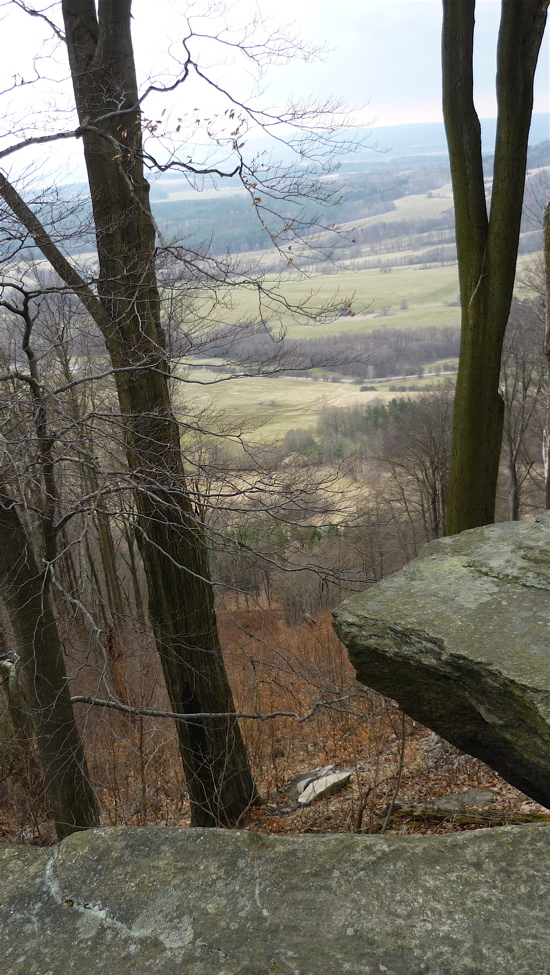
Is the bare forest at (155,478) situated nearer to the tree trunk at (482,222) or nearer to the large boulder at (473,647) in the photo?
the tree trunk at (482,222)

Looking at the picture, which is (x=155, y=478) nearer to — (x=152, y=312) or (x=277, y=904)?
(x=152, y=312)

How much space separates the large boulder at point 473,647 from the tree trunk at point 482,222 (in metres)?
2.27

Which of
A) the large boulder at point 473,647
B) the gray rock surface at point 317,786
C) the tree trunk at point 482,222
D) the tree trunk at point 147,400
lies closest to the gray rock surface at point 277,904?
the large boulder at point 473,647

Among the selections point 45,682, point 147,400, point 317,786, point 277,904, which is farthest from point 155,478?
point 277,904

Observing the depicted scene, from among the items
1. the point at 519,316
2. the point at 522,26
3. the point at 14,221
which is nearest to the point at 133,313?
the point at 14,221

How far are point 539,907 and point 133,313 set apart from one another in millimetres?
5611

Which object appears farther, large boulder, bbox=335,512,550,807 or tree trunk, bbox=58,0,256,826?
tree trunk, bbox=58,0,256,826

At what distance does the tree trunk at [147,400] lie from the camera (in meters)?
5.82

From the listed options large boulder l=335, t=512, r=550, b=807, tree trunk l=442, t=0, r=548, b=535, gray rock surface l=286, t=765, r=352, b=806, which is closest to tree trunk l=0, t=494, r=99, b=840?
gray rock surface l=286, t=765, r=352, b=806

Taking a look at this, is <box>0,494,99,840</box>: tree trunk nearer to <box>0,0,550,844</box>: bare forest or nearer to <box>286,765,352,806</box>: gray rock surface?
<box>0,0,550,844</box>: bare forest

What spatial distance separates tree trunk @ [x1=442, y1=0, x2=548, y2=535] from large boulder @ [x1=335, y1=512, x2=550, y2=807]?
7.44ft

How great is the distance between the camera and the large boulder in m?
2.54

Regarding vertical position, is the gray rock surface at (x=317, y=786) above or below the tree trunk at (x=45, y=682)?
below

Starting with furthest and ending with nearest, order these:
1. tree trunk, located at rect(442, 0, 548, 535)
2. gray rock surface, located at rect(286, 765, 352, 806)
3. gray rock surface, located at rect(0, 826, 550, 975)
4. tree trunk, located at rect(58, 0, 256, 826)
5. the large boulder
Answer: gray rock surface, located at rect(286, 765, 352, 806) → tree trunk, located at rect(58, 0, 256, 826) → tree trunk, located at rect(442, 0, 548, 535) → the large boulder → gray rock surface, located at rect(0, 826, 550, 975)
